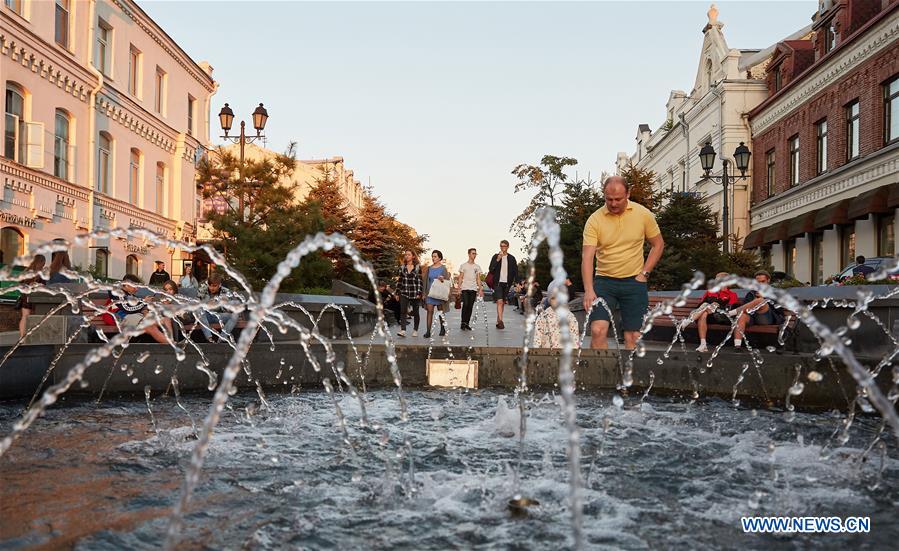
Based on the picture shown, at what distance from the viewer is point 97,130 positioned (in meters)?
23.2

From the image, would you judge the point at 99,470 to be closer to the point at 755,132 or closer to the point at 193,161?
the point at 193,161

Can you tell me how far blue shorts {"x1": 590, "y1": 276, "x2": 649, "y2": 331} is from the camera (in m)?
6.65

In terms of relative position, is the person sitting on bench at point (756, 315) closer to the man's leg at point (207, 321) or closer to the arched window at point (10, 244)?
the man's leg at point (207, 321)

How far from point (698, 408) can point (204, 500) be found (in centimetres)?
461

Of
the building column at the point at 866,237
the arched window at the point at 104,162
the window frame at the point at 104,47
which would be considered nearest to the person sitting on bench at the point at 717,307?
the building column at the point at 866,237

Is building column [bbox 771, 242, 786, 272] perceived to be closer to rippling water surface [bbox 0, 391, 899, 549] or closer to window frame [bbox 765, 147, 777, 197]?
window frame [bbox 765, 147, 777, 197]

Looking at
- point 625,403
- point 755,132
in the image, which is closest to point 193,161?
point 755,132

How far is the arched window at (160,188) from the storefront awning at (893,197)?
25359 millimetres

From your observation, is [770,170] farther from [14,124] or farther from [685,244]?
[14,124]

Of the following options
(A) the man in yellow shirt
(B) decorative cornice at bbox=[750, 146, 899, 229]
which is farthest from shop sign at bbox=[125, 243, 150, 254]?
(B) decorative cornice at bbox=[750, 146, 899, 229]

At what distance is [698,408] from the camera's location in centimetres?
666

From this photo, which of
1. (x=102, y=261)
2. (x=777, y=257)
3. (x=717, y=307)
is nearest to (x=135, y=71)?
(x=102, y=261)

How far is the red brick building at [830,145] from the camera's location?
70.8 ft

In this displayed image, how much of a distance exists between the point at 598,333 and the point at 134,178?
24.1m
